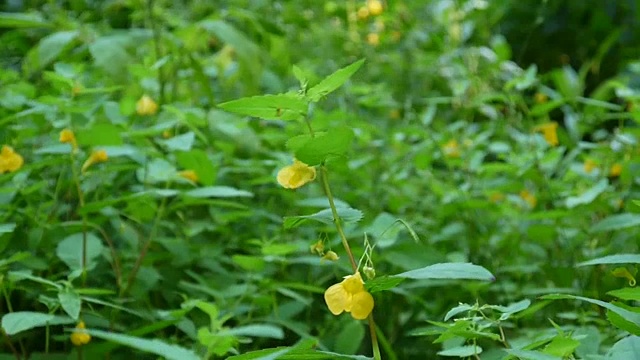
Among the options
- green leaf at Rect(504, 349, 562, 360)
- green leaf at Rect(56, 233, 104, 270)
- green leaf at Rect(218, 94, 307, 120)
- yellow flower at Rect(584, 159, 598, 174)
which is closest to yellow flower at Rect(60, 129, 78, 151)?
green leaf at Rect(56, 233, 104, 270)

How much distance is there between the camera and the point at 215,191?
37.1 inches

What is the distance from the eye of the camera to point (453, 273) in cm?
58

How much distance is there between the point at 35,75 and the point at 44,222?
562 mm

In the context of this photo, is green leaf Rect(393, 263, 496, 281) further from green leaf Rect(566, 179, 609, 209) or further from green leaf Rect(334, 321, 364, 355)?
green leaf Rect(566, 179, 609, 209)

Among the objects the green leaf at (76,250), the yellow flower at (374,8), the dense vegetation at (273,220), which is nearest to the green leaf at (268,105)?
the dense vegetation at (273,220)

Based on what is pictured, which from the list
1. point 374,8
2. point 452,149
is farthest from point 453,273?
point 374,8

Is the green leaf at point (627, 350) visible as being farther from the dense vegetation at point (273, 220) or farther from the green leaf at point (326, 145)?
the green leaf at point (326, 145)

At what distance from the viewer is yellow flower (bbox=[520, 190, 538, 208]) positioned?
4.59 ft

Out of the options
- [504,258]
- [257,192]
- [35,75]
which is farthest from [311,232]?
[35,75]

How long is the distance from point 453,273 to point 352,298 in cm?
10

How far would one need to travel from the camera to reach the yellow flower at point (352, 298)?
0.64 m

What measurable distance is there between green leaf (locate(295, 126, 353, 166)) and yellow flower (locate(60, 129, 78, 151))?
1.44 ft

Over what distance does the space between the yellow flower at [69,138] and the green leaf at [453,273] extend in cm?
54

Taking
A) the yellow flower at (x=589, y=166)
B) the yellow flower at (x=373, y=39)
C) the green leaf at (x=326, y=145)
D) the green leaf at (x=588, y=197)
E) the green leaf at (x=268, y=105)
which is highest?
the green leaf at (x=268, y=105)
